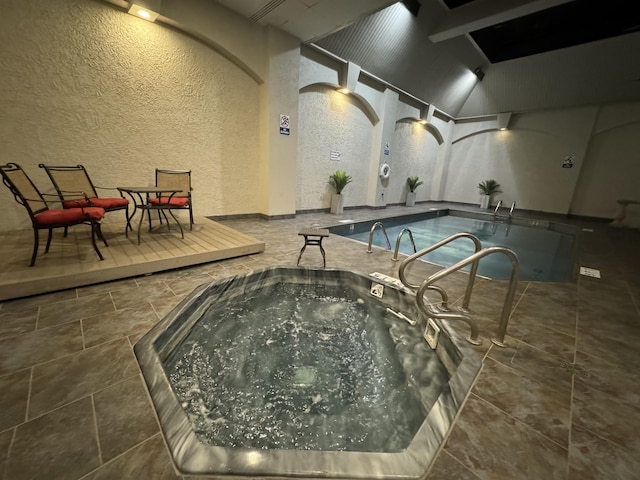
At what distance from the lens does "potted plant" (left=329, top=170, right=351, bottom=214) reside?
6312 mm

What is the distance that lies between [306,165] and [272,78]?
76.2 inches

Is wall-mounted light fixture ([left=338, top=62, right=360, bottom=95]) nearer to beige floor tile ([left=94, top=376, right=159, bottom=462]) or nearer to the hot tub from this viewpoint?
the hot tub

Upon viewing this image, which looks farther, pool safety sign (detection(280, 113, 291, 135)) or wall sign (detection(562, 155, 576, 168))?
wall sign (detection(562, 155, 576, 168))

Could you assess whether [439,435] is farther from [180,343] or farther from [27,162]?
[27,162]

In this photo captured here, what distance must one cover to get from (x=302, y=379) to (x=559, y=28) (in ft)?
33.4

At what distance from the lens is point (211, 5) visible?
373cm

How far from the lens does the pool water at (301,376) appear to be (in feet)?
4.74

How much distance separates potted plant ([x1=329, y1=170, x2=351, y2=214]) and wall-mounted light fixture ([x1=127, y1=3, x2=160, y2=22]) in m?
4.22

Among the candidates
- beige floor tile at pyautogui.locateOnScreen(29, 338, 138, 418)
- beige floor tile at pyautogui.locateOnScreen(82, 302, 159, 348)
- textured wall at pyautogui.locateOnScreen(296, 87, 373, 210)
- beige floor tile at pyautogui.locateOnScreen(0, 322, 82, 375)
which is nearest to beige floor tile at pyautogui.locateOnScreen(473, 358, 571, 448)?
beige floor tile at pyautogui.locateOnScreen(29, 338, 138, 418)

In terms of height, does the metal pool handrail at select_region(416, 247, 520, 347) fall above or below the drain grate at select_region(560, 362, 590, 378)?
above

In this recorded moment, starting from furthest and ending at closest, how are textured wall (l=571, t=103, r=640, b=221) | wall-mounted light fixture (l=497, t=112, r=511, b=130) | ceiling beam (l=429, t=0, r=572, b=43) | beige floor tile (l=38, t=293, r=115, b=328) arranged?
wall-mounted light fixture (l=497, t=112, r=511, b=130)
textured wall (l=571, t=103, r=640, b=221)
ceiling beam (l=429, t=0, r=572, b=43)
beige floor tile (l=38, t=293, r=115, b=328)

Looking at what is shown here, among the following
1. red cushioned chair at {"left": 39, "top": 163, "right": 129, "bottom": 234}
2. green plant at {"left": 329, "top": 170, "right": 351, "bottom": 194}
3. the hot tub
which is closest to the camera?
the hot tub

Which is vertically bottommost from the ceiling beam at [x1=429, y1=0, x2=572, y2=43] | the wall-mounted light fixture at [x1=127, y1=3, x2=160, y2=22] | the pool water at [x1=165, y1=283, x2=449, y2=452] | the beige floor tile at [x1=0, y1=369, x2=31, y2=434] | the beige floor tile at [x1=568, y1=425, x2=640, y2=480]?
the pool water at [x1=165, y1=283, x2=449, y2=452]

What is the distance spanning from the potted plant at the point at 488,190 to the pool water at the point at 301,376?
9.39 meters
